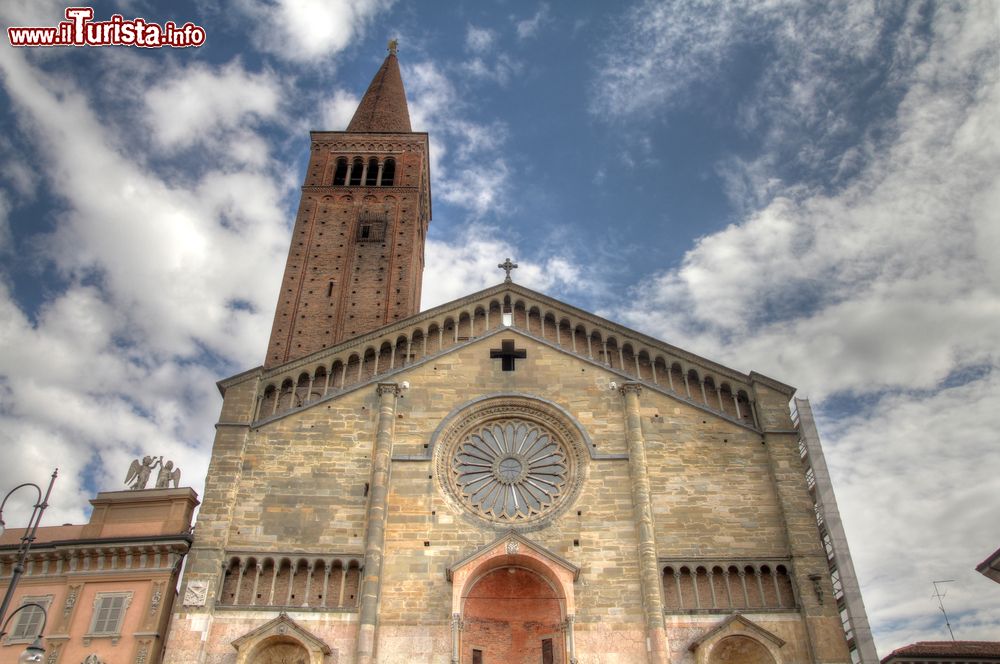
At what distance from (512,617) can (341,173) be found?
24721mm

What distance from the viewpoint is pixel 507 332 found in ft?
84.5

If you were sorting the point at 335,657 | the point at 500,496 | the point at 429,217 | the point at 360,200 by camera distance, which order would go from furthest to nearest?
the point at 429,217 < the point at 360,200 < the point at 500,496 < the point at 335,657

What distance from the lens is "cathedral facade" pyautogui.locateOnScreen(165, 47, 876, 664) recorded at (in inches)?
784

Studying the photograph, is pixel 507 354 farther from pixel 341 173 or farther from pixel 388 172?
pixel 341 173

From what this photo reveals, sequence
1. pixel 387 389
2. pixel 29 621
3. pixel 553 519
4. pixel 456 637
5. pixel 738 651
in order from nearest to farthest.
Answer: pixel 456 637, pixel 738 651, pixel 29 621, pixel 553 519, pixel 387 389

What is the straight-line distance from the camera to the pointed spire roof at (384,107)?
137 ft

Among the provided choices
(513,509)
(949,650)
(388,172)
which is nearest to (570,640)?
(513,509)

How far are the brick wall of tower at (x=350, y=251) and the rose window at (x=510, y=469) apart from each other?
1021 centimetres

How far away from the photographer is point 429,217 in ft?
145

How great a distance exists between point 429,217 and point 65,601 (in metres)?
28.2

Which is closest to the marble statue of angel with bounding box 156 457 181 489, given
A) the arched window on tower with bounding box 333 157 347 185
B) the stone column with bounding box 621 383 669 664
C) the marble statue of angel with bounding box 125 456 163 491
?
the marble statue of angel with bounding box 125 456 163 491

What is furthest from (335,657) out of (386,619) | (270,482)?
(270,482)

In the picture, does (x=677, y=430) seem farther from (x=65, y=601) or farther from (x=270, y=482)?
(x=65, y=601)

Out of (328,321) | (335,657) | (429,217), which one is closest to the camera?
(335,657)
